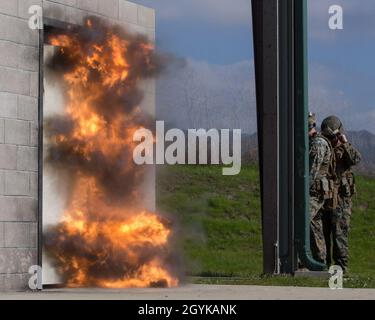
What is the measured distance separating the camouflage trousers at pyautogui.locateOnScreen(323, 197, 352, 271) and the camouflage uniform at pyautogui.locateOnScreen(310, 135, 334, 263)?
662 mm

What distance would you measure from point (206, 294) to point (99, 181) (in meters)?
2.51

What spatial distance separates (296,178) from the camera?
15.9 metres

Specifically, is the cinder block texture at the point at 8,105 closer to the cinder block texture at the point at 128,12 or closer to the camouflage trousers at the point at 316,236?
the cinder block texture at the point at 128,12

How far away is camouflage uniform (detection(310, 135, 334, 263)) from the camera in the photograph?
17.2 metres

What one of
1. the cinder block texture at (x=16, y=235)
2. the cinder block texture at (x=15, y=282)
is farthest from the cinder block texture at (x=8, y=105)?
the cinder block texture at (x=15, y=282)

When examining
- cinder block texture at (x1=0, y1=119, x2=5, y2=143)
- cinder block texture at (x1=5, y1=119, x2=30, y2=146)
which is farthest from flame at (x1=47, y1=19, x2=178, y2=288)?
cinder block texture at (x1=0, y1=119, x2=5, y2=143)

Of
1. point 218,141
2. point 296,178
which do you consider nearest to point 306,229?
point 296,178

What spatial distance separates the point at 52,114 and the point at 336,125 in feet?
16.6

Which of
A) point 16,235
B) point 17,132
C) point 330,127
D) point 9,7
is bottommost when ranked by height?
point 16,235

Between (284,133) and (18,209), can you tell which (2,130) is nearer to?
(18,209)

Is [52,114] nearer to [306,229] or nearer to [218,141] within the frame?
[306,229]

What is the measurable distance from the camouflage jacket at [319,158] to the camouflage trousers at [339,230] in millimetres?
949

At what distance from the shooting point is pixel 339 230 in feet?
60.2

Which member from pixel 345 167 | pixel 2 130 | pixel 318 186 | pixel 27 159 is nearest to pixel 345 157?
pixel 345 167
